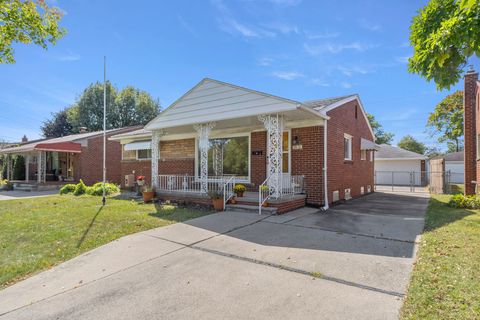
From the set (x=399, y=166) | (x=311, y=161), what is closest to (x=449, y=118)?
(x=399, y=166)

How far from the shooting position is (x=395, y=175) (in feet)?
89.0

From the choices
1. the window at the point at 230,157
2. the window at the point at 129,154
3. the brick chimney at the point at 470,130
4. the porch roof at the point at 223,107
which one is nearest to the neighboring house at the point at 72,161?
the window at the point at 129,154

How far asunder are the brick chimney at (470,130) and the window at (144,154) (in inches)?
658

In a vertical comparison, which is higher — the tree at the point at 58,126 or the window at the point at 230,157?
the tree at the point at 58,126

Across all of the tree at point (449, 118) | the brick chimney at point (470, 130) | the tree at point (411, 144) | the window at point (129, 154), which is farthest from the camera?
the tree at point (411, 144)

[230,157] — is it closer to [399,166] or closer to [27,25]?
[27,25]

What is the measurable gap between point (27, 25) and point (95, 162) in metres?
15.2

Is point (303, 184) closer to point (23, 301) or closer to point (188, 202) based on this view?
point (188, 202)

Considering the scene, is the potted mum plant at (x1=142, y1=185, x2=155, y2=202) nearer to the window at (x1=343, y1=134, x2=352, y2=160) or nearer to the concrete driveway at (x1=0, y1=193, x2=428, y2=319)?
the concrete driveway at (x1=0, y1=193, x2=428, y2=319)

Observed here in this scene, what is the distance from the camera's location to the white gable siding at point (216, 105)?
828cm

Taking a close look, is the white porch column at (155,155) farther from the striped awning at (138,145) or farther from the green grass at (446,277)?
the green grass at (446,277)

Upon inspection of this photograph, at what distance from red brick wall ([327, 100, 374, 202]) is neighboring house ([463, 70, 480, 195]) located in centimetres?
456

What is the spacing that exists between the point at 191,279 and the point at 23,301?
2207mm

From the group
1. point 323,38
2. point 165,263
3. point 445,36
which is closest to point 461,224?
point 445,36
